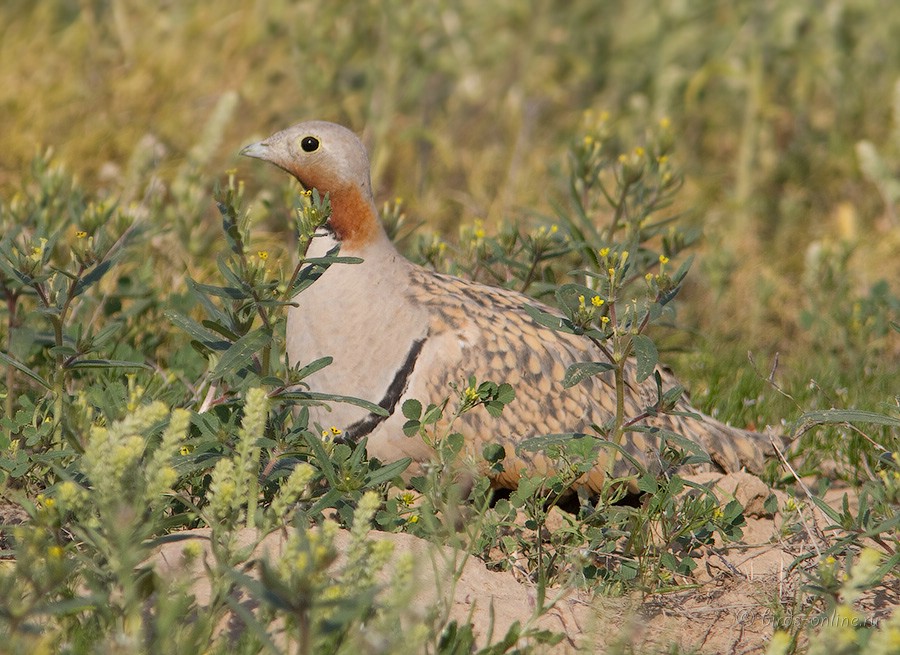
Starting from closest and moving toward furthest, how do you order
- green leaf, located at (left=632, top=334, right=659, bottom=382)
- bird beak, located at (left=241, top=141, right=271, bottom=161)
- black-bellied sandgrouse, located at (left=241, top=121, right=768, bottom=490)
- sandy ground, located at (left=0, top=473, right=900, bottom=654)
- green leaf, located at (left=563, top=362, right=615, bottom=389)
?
sandy ground, located at (left=0, top=473, right=900, bottom=654), green leaf, located at (left=632, top=334, right=659, bottom=382), green leaf, located at (left=563, top=362, right=615, bottom=389), black-bellied sandgrouse, located at (left=241, top=121, right=768, bottom=490), bird beak, located at (left=241, top=141, right=271, bottom=161)

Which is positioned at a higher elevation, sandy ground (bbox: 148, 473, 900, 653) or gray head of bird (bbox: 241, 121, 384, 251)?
gray head of bird (bbox: 241, 121, 384, 251)

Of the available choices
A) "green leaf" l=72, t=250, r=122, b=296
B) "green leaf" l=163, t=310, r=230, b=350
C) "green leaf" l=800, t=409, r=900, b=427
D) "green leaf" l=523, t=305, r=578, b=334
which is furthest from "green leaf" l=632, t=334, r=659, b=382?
"green leaf" l=72, t=250, r=122, b=296

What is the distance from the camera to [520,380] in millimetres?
4004

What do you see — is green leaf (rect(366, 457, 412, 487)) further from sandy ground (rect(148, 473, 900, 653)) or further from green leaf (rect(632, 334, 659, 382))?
green leaf (rect(632, 334, 659, 382))

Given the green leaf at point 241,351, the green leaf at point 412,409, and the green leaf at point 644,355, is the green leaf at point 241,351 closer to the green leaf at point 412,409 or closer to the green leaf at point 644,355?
the green leaf at point 412,409

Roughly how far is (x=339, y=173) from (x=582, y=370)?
3.63 ft

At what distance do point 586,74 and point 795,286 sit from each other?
2047mm

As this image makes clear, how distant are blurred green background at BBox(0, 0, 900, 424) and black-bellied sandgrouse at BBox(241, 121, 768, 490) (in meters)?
1.78

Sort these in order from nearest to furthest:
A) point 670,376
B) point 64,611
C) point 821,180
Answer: point 64,611
point 670,376
point 821,180

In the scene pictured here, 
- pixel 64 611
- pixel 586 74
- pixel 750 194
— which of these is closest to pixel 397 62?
pixel 586 74

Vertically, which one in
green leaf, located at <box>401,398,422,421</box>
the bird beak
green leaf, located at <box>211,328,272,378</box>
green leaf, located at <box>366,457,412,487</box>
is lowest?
green leaf, located at <box>366,457,412,487</box>

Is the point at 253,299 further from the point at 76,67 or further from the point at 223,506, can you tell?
the point at 76,67

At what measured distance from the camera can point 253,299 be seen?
3270 millimetres

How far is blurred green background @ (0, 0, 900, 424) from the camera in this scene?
21.0 feet
